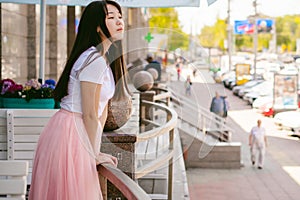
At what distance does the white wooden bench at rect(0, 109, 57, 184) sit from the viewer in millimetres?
4785

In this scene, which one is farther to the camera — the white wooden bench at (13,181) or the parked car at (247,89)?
the parked car at (247,89)

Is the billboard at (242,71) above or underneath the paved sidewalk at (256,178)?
above

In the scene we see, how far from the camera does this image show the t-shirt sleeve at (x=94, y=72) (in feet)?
10.7

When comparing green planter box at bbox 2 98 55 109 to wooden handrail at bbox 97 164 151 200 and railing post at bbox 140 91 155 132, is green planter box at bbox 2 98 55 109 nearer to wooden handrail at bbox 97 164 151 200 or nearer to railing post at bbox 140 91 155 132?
wooden handrail at bbox 97 164 151 200

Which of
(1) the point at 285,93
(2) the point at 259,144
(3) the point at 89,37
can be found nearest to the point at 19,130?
(3) the point at 89,37

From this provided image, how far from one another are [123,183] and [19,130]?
217 centimetres

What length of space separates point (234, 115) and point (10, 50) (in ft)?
64.9

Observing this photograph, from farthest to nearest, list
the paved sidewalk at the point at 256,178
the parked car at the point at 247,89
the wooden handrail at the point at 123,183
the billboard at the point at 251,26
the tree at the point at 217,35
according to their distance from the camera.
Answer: the tree at the point at 217,35 → the billboard at the point at 251,26 → the parked car at the point at 247,89 → the paved sidewalk at the point at 256,178 → the wooden handrail at the point at 123,183

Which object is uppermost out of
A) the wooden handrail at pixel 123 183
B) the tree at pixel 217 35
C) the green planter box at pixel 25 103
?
the tree at pixel 217 35

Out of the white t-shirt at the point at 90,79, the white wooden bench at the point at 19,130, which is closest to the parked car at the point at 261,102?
the white wooden bench at the point at 19,130

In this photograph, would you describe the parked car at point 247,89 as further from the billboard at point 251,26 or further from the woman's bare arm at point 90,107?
the woman's bare arm at point 90,107

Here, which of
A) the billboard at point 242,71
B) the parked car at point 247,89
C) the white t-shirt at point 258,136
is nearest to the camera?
the white t-shirt at point 258,136

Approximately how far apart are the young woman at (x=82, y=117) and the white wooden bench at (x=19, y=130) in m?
1.42

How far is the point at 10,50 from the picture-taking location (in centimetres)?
1181
